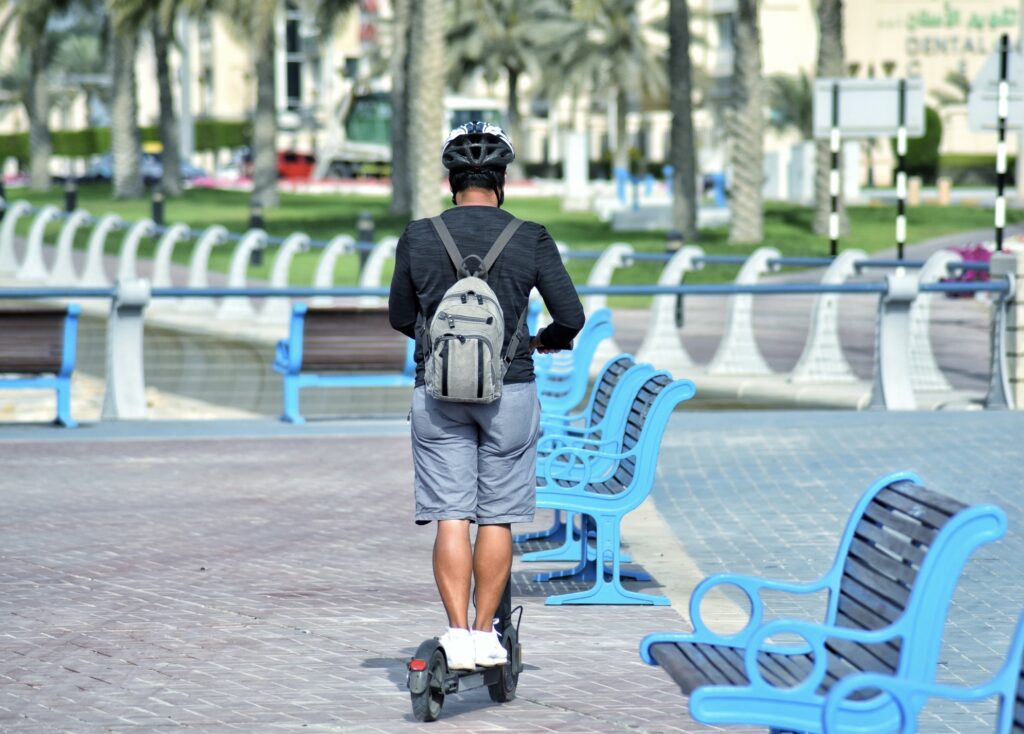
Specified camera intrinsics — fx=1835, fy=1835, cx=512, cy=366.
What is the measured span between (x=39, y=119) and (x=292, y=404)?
58.0 metres

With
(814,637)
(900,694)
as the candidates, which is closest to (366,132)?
(814,637)

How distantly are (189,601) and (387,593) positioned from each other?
0.79 meters

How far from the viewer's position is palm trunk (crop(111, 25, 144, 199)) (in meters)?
57.5

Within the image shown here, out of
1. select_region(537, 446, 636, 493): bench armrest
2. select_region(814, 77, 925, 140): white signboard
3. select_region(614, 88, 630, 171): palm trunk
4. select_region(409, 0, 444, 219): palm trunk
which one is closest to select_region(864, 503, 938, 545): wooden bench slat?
select_region(537, 446, 636, 493): bench armrest

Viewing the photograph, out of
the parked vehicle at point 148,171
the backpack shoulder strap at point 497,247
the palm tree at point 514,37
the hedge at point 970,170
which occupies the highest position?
the palm tree at point 514,37

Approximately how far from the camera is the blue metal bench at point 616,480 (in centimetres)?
689

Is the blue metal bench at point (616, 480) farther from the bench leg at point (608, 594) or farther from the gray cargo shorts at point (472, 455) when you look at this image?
the gray cargo shorts at point (472, 455)

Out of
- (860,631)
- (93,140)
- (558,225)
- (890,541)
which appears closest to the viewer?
(860,631)

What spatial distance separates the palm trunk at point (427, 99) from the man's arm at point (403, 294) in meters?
23.0

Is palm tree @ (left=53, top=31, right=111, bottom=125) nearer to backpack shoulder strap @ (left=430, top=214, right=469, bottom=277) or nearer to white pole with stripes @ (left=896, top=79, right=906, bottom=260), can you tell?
white pole with stripes @ (left=896, top=79, right=906, bottom=260)

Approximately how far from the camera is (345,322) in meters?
12.9

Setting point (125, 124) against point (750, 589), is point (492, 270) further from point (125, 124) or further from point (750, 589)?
point (125, 124)

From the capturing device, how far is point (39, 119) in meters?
67.9

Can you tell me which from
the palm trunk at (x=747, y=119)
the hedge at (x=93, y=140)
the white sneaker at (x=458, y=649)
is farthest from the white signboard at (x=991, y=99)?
the hedge at (x=93, y=140)
